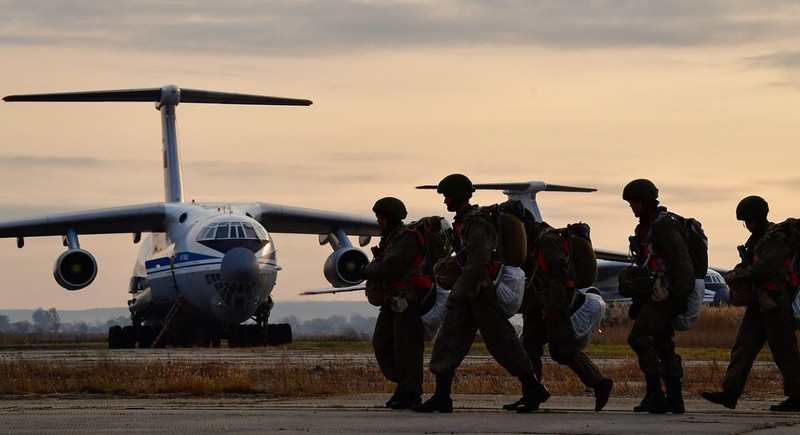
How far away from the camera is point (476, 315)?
1141cm

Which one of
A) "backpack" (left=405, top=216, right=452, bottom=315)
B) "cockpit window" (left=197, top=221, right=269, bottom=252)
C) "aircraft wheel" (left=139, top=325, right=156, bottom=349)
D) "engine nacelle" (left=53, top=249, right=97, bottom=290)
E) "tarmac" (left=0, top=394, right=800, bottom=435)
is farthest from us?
"aircraft wheel" (left=139, top=325, right=156, bottom=349)

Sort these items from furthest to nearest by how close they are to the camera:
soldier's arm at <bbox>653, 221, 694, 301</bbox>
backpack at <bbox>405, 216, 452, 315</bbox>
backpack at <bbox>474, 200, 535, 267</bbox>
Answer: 1. backpack at <bbox>405, 216, 452, 315</bbox>
2. backpack at <bbox>474, 200, 535, 267</bbox>
3. soldier's arm at <bbox>653, 221, 694, 301</bbox>

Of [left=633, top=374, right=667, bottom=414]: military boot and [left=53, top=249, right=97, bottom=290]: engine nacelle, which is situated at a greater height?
[left=53, top=249, right=97, bottom=290]: engine nacelle

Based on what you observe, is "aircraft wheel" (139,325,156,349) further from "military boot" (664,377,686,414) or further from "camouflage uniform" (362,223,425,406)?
A: "military boot" (664,377,686,414)

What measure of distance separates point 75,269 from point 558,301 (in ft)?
76.4

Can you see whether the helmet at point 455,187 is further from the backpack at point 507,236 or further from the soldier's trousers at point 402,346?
the soldier's trousers at point 402,346

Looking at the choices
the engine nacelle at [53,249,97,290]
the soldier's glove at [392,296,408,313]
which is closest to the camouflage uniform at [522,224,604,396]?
the soldier's glove at [392,296,408,313]

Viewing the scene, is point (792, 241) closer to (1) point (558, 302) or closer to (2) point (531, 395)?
(1) point (558, 302)

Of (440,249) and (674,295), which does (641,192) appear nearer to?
(674,295)

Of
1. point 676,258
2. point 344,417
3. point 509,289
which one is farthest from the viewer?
point 509,289

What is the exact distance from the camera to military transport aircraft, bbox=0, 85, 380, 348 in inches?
1271

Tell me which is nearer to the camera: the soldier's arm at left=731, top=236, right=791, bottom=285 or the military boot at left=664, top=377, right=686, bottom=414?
the military boot at left=664, top=377, right=686, bottom=414

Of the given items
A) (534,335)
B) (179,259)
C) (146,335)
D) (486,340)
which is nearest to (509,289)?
(486,340)

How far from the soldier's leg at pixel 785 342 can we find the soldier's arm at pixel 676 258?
1.04m
